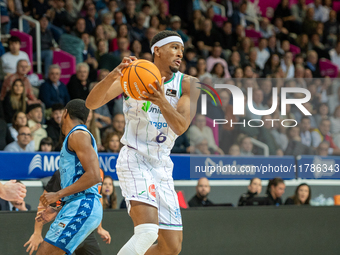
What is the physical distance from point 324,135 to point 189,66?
12.2 ft

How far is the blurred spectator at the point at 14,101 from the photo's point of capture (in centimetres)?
825

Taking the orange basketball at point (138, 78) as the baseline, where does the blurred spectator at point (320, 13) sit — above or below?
above

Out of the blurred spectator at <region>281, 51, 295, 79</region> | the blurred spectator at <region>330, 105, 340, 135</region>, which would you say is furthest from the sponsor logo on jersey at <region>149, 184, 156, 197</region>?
the blurred spectator at <region>281, 51, 295, 79</region>

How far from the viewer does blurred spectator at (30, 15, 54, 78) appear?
34.1 ft

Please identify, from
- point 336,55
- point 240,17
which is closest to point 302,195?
point 336,55

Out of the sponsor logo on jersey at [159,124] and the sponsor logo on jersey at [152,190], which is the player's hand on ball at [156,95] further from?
the sponsor logo on jersey at [152,190]

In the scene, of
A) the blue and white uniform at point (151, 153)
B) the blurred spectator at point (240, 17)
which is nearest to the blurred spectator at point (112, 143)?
the blue and white uniform at point (151, 153)

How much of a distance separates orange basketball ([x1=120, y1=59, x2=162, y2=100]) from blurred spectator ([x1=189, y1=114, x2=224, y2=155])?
4.18 metres

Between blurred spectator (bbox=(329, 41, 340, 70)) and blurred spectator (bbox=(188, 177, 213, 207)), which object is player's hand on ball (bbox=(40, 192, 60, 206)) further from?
blurred spectator (bbox=(329, 41, 340, 70))

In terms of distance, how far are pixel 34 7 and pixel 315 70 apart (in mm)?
7640

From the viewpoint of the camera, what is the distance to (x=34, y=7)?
11.0m

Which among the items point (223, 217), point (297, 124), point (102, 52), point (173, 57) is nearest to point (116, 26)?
point (102, 52)

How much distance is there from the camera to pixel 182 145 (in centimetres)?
896

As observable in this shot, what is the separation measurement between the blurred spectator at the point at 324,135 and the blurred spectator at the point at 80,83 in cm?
419
